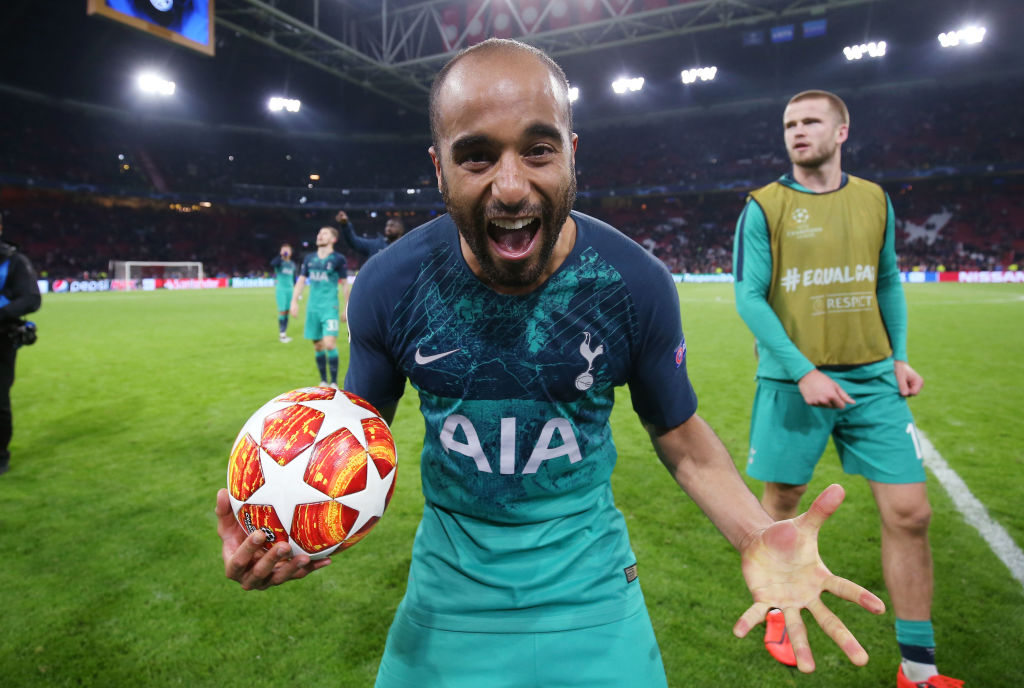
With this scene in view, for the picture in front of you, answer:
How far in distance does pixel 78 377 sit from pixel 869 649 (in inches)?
390

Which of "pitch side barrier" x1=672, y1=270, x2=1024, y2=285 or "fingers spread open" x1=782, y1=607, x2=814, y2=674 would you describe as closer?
"fingers spread open" x1=782, y1=607, x2=814, y2=674

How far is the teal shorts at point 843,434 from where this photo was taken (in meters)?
2.50

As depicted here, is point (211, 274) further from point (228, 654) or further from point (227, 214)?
point (228, 654)

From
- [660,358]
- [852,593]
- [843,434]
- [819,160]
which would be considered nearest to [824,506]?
[852,593]

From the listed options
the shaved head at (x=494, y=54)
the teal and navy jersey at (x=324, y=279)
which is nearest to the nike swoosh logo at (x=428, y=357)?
the shaved head at (x=494, y=54)

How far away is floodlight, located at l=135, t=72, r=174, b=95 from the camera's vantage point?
32.4m

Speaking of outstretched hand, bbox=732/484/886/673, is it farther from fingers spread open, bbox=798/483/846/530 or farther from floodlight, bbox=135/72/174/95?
floodlight, bbox=135/72/174/95

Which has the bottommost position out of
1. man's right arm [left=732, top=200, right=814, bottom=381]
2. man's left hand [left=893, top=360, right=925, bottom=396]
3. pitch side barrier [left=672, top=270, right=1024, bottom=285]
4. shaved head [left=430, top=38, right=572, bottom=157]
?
man's left hand [left=893, top=360, right=925, bottom=396]

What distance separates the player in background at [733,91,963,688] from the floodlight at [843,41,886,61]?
35.6 m

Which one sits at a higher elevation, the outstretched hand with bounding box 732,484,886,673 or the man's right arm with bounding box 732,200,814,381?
the man's right arm with bounding box 732,200,814,381

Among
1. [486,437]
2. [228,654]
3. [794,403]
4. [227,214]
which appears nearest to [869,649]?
[794,403]

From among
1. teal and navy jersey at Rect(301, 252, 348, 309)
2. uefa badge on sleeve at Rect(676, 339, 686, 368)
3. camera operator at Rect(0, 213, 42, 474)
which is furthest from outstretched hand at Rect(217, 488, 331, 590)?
teal and navy jersey at Rect(301, 252, 348, 309)

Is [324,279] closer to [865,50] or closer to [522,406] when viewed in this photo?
[522,406]

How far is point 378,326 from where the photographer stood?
1623 millimetres
